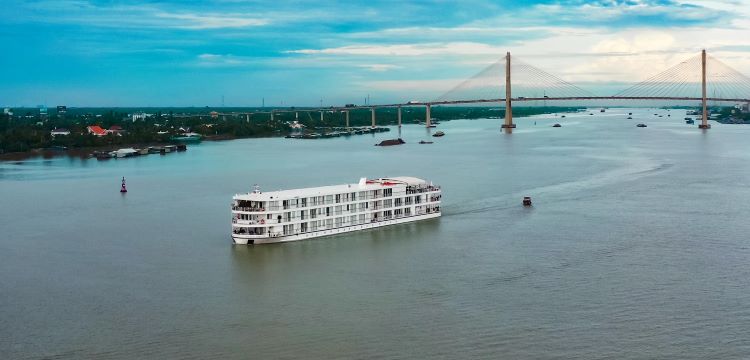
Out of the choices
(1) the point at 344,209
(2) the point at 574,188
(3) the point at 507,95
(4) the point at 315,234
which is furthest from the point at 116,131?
(4) the point at 315,234

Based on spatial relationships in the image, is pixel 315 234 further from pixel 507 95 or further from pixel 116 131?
pixel 507 95

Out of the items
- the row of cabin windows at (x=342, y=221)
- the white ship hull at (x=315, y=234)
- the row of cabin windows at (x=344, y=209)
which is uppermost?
the row of cabin windows at (x=344, y=209)

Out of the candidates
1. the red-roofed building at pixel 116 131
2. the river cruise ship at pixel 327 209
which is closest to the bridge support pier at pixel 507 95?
the red-roofed building at pixel 116 131

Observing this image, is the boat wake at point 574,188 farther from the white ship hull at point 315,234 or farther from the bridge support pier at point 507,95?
the bridge support pier at point 507,95

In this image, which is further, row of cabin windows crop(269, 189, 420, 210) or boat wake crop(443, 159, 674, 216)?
boat wake crop(443, 159, 674, 216)

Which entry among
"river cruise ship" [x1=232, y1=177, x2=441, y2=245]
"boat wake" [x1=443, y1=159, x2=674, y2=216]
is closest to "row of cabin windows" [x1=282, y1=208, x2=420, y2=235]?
"river cruise ship" [x1=232, y1=177, x2=441, y2=245]

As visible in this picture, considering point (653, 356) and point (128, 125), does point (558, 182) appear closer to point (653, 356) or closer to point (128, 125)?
point (653, 356)

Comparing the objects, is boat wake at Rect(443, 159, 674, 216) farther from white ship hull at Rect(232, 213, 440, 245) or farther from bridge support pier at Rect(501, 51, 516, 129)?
bridge support pier at Rect(501, 51, 516, 129)

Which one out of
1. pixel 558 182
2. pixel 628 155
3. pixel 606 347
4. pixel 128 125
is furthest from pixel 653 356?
pixel 128 125
